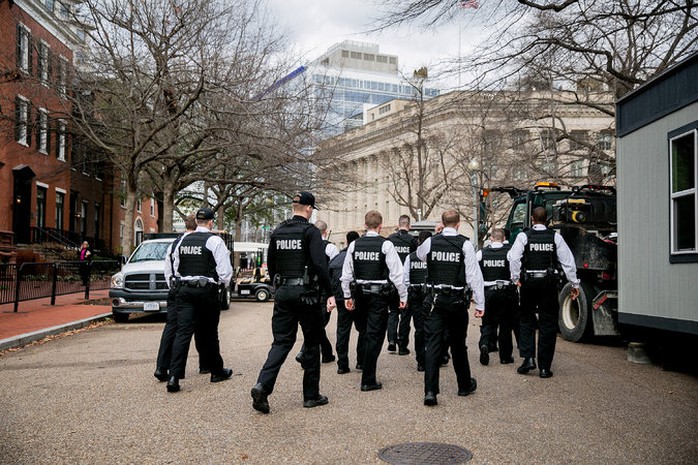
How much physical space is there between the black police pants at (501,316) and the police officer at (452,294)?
8.84ft

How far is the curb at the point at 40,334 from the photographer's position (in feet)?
41.6

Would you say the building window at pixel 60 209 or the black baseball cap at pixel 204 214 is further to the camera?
the building window at pixel 60 209

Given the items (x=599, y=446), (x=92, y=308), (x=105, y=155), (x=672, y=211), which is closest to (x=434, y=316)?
(x=599, y=446)

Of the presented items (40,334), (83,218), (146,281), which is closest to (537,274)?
(40,334)

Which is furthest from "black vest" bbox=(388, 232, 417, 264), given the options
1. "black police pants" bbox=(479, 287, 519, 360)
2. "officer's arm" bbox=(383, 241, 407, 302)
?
"officer's arm" bbox=(383, 241, 407, 302)

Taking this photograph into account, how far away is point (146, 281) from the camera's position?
1717 centimetres

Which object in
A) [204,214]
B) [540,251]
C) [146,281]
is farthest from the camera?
[146,281]

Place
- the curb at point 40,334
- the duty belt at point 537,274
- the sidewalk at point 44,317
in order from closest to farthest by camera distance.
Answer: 1. the duty belt at point 537,274
2. the curb at point 40,334
3. the sidewalk at point 44,317

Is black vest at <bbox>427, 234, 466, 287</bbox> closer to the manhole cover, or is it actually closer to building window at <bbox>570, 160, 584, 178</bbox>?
the manhole cover

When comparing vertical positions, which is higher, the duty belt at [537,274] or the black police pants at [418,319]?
the duty belt at [537,274]

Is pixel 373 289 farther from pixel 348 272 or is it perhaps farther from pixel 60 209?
pixel 60 209

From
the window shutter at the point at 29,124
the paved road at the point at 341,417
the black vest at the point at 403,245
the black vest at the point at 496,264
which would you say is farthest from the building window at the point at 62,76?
the black vest at the point at 496,264

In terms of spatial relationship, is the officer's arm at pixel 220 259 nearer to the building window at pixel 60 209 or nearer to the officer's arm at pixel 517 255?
the officer's arm at pixel 517 255

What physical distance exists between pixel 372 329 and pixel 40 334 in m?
→ 8.27
